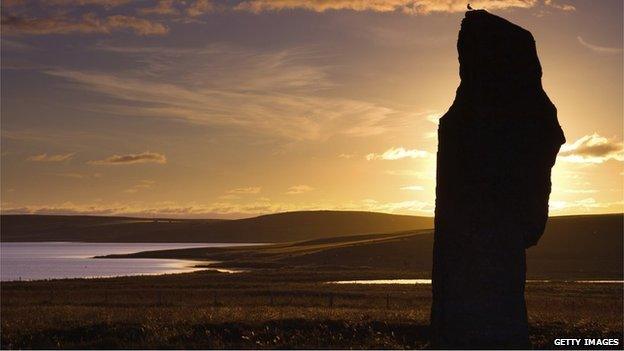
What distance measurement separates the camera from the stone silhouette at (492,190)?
16.3 metres

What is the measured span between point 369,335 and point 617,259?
Result: 264 ft

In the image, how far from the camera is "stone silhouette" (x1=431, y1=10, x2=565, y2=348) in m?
16.3

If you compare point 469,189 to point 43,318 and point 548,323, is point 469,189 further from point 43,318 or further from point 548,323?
point 43,318

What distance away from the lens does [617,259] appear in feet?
308

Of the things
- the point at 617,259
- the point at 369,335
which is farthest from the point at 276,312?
the point at 617,259
